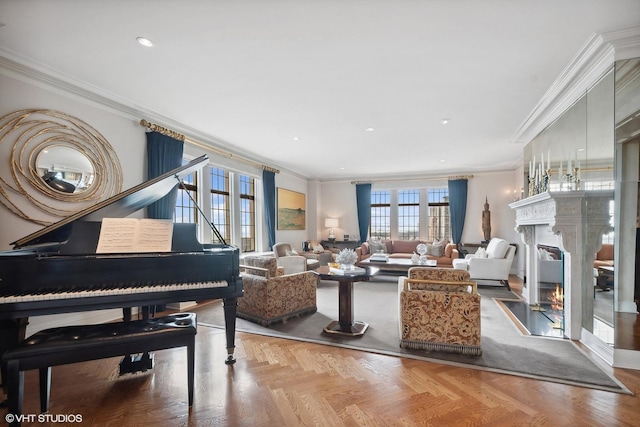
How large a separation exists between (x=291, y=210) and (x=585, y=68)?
6.48 m

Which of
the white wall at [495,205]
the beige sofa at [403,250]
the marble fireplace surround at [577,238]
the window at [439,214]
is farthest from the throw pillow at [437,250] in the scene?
the marble fireplace surround at [577,238]

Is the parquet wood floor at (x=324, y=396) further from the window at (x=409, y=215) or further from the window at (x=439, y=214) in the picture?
the window at (x=409, y=215)

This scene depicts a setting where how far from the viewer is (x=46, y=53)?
105 inches

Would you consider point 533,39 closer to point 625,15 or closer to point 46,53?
point 625,15

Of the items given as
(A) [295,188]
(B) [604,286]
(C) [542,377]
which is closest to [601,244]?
(B) [604,286]

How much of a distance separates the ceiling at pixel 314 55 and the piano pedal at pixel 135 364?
2648mm

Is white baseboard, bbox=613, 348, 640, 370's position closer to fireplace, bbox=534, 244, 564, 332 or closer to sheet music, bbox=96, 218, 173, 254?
fireplace, bbox=534, 244, 564, 332

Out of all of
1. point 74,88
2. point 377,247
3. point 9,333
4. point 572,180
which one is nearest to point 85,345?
point 9,333

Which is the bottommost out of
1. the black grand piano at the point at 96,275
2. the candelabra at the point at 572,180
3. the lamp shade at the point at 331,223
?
the black grand piano at the point at 96,275

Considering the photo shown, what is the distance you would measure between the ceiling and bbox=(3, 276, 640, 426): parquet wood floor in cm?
275

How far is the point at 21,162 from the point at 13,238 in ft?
2.44

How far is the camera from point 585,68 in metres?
2.80

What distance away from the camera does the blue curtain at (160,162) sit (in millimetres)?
4082

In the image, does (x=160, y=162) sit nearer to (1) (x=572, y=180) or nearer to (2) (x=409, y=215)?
(1) (x=572, y=180)
